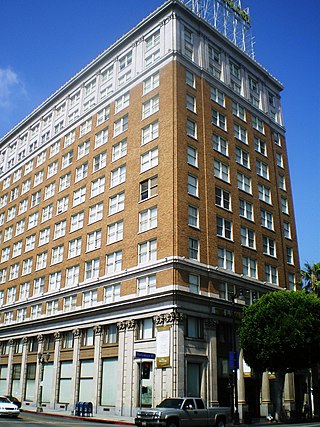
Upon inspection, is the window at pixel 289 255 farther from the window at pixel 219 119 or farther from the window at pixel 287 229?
the window at pixel 219 119

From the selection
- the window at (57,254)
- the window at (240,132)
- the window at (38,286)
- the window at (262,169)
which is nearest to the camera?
the window at (240,132)

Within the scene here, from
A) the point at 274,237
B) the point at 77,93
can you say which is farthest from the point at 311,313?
the point at 77,93

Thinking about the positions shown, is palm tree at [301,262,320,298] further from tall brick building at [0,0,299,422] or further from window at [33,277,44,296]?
window at [33,277,44,296]

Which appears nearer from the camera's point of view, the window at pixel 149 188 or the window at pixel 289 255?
the window at pixel 149 188

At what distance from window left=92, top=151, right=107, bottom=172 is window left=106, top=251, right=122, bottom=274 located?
38.1 ft

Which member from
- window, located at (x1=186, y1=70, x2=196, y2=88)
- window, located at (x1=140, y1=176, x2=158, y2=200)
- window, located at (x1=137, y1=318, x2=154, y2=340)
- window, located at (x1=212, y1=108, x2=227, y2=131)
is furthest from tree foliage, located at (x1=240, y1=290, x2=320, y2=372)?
window, located at (x1=186, y1=70, x2=196, y2=88)

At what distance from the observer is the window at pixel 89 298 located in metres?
48.4

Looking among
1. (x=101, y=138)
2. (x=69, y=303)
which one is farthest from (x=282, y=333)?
(x=101, y=138)

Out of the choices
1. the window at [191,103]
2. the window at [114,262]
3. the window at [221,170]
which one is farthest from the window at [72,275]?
the window at [191,103]

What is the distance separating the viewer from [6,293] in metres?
65.7

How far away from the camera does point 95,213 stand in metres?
52.5

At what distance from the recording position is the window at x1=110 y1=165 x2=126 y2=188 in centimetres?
5020

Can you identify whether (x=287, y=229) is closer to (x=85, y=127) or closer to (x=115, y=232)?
(x=115, y=232)

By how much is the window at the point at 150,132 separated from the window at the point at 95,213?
8.97m
